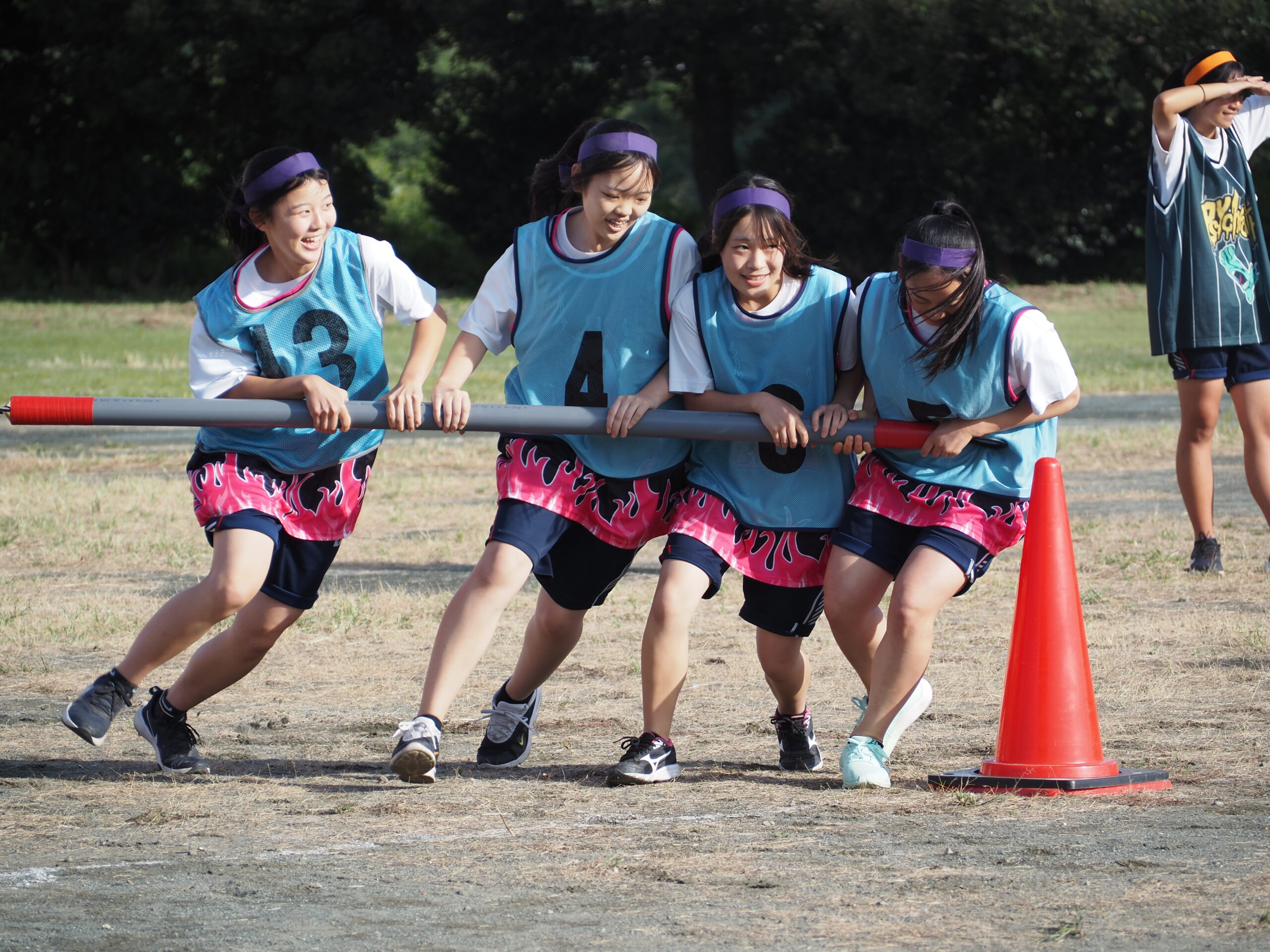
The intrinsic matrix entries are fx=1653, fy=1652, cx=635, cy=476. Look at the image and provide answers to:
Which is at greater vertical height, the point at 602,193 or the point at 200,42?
the point at 200,42

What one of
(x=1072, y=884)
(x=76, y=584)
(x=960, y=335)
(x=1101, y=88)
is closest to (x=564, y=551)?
(x=960, y=335)

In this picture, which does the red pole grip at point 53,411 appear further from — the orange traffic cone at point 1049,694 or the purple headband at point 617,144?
the orange traffic cone at point 1049,694

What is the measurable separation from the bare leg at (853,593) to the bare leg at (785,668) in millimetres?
139

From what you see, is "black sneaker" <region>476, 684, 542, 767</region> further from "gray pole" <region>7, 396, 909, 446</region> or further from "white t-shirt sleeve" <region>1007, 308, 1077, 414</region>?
"white t-shirt sleeve" <region>1007, 308, 1077, 414</region>

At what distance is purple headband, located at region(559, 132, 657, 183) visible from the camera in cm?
459

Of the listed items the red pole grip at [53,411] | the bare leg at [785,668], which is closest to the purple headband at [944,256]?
the bare leg at [785,668]

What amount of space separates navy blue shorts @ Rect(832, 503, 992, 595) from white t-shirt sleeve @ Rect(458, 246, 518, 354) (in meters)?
1.11

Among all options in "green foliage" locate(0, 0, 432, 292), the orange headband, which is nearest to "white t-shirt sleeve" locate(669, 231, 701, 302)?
the orange headband

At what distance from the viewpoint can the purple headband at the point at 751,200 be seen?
14.9 feet

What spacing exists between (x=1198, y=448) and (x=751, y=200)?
12.4 ft

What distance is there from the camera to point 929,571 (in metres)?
4.44

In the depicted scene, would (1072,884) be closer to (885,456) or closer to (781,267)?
(885,456)

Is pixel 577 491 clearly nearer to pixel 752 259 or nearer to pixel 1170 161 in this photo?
pixel 752 259

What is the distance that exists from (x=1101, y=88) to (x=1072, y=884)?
118 feet
